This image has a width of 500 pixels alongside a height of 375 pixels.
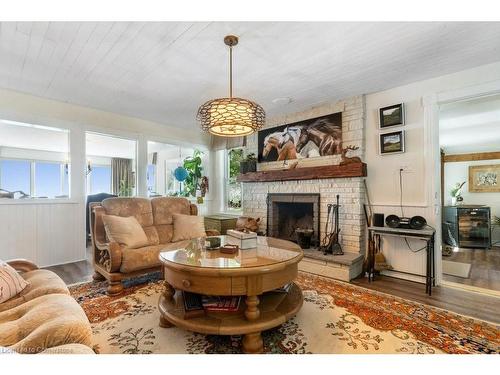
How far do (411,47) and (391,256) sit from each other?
2.48 metres

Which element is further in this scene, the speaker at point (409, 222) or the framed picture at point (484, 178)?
the framed picture at point (484, 178)

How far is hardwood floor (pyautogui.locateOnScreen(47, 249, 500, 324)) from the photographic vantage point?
232 cm

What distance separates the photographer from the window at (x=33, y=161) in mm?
3748

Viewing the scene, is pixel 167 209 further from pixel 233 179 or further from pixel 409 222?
pixel 409 222

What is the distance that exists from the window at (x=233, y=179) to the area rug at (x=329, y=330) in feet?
10.3

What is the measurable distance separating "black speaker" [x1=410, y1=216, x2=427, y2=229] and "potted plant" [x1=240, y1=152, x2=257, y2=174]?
2660 mm

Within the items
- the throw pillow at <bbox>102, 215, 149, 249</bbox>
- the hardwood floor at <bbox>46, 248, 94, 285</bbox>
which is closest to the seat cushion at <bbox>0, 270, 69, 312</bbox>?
the throw pillow at <bbox>102, 215, 149, 249</bbox>

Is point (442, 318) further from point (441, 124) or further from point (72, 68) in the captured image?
point (72, 68)

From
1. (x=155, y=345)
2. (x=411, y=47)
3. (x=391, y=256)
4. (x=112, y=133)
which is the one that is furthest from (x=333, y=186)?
(x=112, y=133)

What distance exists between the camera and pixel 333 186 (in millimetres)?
3807

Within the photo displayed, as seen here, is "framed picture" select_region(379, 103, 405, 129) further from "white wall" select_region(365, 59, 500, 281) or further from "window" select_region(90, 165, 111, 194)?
"window" select_region(90, 165, 111, 194)

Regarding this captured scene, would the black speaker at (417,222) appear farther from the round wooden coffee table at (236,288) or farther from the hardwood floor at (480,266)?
the round wooden coffee table at (236,288)

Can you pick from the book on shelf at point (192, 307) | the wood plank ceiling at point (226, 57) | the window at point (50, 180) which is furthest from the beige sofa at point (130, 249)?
the wood plank ceiling at point (226, 57)

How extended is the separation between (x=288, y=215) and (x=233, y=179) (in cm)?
163
